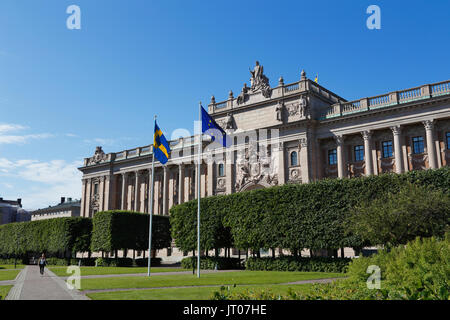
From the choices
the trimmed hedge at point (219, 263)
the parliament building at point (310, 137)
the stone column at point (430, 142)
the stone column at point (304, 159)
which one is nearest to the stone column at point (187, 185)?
the parliament building at point (310, 137)

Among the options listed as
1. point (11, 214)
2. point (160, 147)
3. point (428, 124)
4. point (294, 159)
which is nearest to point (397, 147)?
point (428, 124)

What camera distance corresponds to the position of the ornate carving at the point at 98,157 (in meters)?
92.2

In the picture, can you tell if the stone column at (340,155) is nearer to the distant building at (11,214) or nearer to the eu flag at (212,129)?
the eu flag at (212,129)

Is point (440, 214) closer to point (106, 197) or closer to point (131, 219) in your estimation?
point (131, 219)

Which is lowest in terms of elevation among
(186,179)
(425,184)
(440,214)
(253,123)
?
(440,214)

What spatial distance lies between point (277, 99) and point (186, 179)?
86.1 ft

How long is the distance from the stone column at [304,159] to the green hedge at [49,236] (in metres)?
34.0

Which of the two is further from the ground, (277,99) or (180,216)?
(277,99)

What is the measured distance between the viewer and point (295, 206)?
36938mm

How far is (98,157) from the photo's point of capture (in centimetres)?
9306
